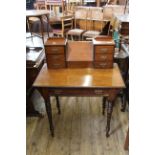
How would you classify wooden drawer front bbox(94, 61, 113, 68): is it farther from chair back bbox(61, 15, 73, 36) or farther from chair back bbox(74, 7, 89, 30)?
chair back bbox(74, 7, 89, 30)

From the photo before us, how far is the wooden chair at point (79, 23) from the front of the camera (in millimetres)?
4927

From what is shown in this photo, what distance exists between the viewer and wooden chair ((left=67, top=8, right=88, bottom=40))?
16.2 ft

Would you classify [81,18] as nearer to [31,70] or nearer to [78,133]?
[31,70]

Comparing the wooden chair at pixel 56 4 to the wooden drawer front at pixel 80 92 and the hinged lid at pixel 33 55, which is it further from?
the wooden drawer front at pixel 80 92

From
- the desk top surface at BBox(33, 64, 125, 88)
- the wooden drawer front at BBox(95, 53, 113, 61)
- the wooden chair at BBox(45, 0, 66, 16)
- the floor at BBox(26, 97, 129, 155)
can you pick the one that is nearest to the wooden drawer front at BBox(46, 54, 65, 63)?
the desk top surface at BBox(33, 64, 125, 88)

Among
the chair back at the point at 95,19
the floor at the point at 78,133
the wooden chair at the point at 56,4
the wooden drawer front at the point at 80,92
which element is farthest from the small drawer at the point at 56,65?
the wooden chair at the point at 56,4

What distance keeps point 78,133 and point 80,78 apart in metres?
0.65

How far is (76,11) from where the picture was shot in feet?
17.5

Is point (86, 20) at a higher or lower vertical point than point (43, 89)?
higher

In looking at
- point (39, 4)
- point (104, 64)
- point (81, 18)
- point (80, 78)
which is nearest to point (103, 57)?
point (104, 64)

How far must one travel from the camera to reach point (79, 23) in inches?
219
